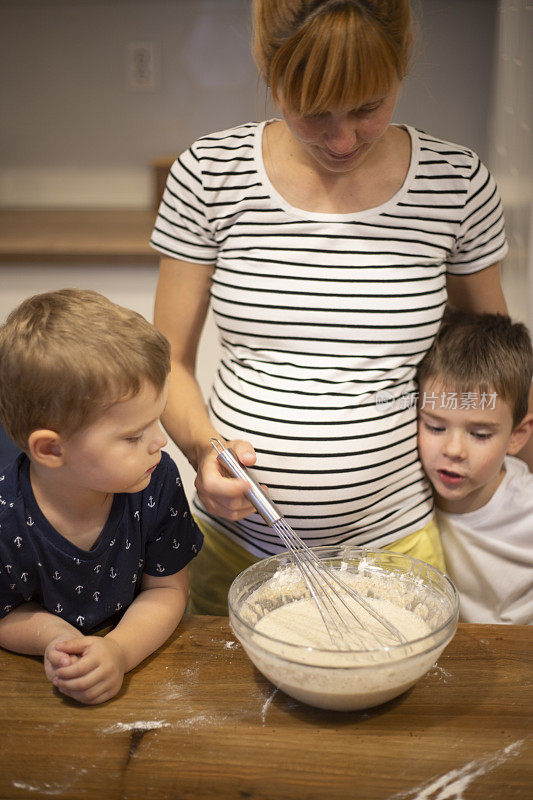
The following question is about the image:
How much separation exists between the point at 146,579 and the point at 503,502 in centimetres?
56

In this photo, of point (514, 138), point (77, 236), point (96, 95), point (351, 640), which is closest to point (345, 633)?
point (351, 640)

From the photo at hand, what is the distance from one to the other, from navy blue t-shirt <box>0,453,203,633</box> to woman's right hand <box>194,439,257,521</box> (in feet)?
0.10

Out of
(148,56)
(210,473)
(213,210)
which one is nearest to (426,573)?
(210,473)

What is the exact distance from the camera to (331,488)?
880 millimetres

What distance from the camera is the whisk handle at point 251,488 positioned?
2.35 feet

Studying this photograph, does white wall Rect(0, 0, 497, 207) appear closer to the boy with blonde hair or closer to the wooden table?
the boy with blonde hair

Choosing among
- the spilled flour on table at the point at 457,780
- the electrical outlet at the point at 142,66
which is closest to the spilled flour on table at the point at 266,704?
the spilled flour on table at the point at 457,780

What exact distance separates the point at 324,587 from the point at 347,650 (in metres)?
0.16

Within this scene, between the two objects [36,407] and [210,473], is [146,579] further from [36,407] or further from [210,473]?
[36,407]

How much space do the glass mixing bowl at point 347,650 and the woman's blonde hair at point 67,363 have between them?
0.75 feet

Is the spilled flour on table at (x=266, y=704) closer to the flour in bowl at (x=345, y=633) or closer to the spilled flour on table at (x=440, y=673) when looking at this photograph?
the flour in bowl at (x=345, y=633)

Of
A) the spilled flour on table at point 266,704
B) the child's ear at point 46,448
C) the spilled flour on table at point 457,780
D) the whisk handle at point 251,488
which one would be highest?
the child's ear at point 46,448

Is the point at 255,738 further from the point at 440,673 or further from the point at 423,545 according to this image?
the point at 423,545

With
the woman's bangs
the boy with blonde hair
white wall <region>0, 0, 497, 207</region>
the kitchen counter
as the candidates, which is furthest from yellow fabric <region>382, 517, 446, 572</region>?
white wall <region>0, 0, 497, 207</region>
